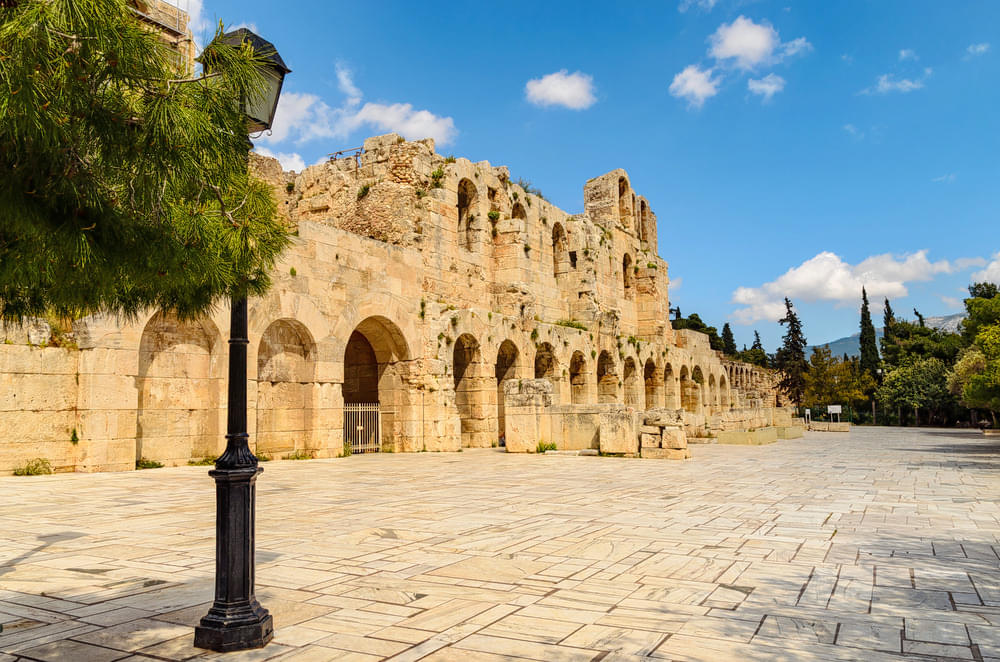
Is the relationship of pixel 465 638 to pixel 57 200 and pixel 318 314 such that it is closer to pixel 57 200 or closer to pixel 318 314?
pixel 57 200

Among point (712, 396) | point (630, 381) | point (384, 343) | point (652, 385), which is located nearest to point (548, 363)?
point (630, 381)

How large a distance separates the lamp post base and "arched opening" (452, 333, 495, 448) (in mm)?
17958

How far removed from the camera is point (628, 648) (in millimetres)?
3662

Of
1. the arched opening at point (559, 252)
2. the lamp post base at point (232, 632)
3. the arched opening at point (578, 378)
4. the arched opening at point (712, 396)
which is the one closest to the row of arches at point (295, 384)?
the arched opening at point (578, 378)

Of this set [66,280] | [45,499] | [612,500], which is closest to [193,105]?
[66,280]

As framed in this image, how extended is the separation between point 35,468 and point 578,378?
19.1 meters

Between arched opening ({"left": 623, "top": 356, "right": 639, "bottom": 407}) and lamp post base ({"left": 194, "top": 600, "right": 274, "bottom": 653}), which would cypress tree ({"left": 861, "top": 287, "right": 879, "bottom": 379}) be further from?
lamp post base ({"left": 194, "top": 600, "right": 274, "bottom": 653})

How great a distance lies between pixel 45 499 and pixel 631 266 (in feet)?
101

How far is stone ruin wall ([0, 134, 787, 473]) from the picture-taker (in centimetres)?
1252

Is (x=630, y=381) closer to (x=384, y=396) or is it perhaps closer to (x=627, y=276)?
(x=627, y=276)

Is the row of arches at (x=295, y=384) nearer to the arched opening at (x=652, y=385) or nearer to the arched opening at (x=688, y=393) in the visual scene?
the arched opening at (x=652, y=385)

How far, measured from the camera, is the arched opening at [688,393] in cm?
3781

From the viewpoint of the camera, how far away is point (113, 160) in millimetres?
2688

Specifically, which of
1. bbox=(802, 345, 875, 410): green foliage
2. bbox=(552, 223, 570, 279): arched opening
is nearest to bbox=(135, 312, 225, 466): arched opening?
bbox=(552, 223, 570, 279): arched opening
